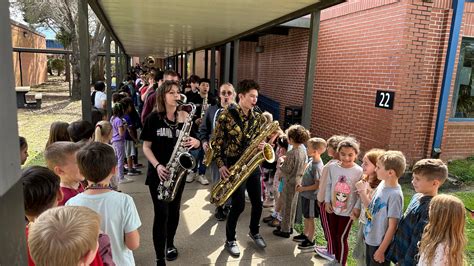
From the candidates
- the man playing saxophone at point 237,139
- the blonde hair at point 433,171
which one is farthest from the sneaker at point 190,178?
the blonde hair at point 433,171

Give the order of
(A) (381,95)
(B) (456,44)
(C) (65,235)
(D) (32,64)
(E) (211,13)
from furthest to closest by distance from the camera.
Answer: (D) (32,64) < (A) (381,95) < (B) (456,44) < (E) (211,13) < (C) (65,235)

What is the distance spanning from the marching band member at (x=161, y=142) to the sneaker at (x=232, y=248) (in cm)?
76

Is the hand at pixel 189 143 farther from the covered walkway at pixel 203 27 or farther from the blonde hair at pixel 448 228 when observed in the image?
the blonde hair at pixel 448 228

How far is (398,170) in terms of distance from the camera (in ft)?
8.63

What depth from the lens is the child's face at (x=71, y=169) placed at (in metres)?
2.36

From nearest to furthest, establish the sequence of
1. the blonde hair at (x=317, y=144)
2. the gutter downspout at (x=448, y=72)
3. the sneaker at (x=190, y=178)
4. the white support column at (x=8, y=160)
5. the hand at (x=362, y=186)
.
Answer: the white support column at (x=8, y=160) → the hand at (x=362, y=186) → the blonde hair at (x=317, y=144) → the sneaker at (x=190, y=178) → the gutter downspout at (x=448, y=72)

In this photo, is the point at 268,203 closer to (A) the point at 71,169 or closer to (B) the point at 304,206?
(B) the point at 304,206

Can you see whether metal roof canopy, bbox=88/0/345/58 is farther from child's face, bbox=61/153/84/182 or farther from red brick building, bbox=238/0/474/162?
red brick building, bbox=238/0/474/162

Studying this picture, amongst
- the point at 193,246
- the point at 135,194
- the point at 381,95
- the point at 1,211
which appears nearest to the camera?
the point at 1,211

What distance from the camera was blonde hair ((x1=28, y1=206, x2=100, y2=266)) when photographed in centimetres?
130

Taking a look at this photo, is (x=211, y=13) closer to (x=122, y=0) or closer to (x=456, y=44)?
(x=122, y=0)

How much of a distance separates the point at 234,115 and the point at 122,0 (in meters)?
1.94

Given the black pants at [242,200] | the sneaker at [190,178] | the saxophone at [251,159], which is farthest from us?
the sneaker at [190,178]

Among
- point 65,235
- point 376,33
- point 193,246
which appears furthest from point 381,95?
point 65,235
